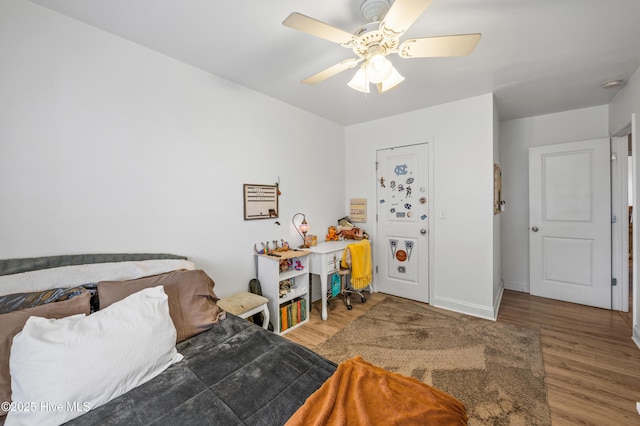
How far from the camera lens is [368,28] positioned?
1.38m

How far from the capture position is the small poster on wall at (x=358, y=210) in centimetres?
386

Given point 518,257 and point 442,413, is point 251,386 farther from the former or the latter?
point 518,257

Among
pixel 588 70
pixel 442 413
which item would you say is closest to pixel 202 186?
pixel 442 413

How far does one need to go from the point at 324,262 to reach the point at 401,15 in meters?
2.28

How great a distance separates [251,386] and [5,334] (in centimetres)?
102

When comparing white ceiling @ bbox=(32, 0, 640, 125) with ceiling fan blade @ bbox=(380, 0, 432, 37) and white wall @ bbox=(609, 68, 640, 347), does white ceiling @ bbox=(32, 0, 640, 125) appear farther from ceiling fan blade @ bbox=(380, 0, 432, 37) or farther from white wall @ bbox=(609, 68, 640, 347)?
ceiling fan blade @ bbox=(380, 0, 432, 37)

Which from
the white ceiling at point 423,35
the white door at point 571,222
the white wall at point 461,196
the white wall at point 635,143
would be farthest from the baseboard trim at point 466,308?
the white ceiling at point 423,35

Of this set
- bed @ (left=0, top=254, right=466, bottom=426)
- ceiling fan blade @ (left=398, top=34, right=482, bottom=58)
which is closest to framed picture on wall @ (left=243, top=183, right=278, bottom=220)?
bed @ (left=0, top=254, right=466, bottom=426)

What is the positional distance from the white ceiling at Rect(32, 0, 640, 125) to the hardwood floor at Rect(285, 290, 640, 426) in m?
2.48

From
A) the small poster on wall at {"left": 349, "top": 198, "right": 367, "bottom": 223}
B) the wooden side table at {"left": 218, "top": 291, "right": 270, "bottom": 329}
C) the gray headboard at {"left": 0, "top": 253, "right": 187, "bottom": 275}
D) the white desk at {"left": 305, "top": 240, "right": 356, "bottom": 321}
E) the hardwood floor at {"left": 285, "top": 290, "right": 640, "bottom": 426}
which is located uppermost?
the small poster on wall at {"left": 349, "top": 198, "right": 367, "bottom": 223}

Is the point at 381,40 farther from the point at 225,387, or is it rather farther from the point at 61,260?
the point at 61,260

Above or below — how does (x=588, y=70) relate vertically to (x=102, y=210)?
above

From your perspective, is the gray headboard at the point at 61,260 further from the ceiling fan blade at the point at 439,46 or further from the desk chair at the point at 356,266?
the ceiling fan blade at the point at 439,46

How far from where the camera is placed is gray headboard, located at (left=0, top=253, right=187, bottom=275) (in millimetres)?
1418
